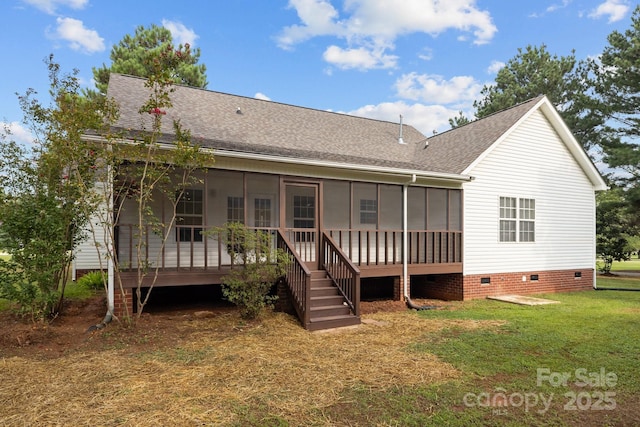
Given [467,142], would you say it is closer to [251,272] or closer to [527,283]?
[527,283]

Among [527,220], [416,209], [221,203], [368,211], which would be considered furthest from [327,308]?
[527,220]

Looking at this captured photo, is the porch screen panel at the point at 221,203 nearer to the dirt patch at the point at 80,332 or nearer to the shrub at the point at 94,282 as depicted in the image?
the dirt patch at the point at 80,332

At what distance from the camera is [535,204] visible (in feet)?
40.0

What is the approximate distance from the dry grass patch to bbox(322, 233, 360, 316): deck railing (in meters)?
1.13

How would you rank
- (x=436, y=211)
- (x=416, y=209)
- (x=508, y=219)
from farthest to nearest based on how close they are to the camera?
(x=436, y=211)
(x=416, y=209)
(x=508, y=219)

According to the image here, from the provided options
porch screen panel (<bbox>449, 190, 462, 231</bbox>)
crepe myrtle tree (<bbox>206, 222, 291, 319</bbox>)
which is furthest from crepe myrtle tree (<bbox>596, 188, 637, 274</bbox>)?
crepe myrtle tree (<bbox>206, 222, 291, 319</bbox>)

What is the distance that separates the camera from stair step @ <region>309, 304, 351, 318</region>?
24.2 feet

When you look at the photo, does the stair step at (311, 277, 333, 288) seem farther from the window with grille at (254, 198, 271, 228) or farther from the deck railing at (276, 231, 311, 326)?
the window with grille at (254, 198, 271, 228)

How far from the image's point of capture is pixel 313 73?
25672 millimetres

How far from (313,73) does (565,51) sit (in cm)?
1852

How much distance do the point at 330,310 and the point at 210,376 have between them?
3.30 m

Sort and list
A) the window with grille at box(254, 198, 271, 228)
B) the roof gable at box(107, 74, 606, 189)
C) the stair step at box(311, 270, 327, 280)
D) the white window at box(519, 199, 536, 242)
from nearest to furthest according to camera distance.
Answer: the stair step at box(311, 270, 327, 280) < the roof gable at box(107, 74, 606, 189) < the window with grille at box(254, 198, 271, 228) < the white window at box(519, 199, 536, 242)

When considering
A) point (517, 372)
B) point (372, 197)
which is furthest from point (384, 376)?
point (372, 197)

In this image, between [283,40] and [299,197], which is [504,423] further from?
[283,40]
